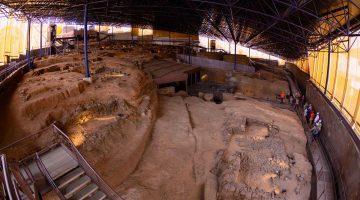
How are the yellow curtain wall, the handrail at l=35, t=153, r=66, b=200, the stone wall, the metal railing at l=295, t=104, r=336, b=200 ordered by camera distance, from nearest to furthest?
the handrail at l=35, t=153, r=66, b=200, the stone wall, the metal railing at l=295, t=104, r=336, b=200, the yellow curtain wall

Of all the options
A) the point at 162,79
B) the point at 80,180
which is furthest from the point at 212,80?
the point at 80,180

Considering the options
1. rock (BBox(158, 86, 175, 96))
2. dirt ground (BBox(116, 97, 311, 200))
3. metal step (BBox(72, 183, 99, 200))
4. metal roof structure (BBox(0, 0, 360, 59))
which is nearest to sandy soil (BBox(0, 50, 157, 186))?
dirt ground (BBox(116, 97, 311, 200))

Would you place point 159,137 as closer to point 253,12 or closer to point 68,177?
point 68,177

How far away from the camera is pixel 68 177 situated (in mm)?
6496

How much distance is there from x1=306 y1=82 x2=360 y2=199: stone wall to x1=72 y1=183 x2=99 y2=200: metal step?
317 inches

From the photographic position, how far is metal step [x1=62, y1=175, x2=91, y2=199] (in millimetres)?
6133

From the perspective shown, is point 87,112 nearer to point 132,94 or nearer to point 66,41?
point 132,94

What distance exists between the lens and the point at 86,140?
965 cm

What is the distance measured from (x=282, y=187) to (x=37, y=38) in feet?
114

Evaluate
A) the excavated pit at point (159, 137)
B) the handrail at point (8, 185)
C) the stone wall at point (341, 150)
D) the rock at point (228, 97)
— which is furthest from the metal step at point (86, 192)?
the rock at point (228, 97)

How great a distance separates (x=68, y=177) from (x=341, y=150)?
10944mm

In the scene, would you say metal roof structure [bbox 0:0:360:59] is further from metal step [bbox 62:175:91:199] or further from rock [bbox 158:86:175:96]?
metal step [bbox 62:175:91:199]

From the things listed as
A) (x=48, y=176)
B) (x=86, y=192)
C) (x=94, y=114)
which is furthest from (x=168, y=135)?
(x=48, y=176)

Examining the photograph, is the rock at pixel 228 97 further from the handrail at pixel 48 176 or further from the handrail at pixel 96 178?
the handrail at pixel 48 176
